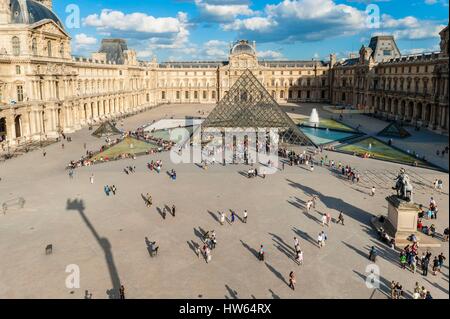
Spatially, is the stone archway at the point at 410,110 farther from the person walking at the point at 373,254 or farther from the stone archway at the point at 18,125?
the stone archway at the point at 18,125

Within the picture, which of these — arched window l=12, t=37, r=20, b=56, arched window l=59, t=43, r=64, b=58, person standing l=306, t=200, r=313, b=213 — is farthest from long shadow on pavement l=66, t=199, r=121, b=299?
arched window l=59, t=43, r=64, b=58

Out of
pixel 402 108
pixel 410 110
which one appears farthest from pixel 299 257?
pixel 402 108

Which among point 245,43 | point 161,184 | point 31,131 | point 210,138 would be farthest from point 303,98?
point 161,184

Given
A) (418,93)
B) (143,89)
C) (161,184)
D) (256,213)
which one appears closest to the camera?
(256,213)

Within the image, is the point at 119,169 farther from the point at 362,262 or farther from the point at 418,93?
the point at 418,93

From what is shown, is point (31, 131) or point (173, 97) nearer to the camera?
point (31, 131)

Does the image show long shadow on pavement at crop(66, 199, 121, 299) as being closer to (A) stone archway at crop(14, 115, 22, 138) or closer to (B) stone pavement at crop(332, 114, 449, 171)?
(A) stone archway at crop(14, 115, 22, 138)

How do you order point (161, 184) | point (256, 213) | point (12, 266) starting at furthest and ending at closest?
point (161, 184) < point (256, 213) < point (12, 266)
